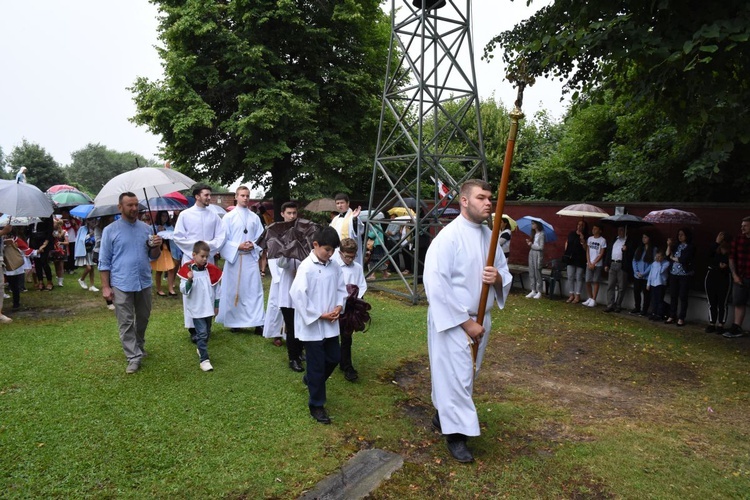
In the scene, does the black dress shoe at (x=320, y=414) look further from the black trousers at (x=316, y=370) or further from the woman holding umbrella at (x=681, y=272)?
the woman holding umbrella at (x=681, y=272)

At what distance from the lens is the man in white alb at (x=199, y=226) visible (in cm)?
721

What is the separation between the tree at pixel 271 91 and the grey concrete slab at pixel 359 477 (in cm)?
1412

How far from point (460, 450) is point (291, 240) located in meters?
3.32

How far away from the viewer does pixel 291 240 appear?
6.36 m

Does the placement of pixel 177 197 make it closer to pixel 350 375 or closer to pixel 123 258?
pixel 123 258

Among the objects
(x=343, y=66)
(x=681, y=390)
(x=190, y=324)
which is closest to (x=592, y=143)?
(x=343, y=66)

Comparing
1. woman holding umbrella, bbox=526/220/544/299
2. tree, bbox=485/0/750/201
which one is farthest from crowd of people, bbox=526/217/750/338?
tree, bbox=485/0/750/201

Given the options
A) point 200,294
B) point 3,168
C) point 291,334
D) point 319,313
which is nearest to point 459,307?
point 319,313

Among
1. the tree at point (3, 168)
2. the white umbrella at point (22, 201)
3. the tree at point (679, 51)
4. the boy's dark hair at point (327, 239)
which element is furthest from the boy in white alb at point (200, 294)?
the tree at point (3, 168)

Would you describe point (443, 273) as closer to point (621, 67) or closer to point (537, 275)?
point (621, 67)

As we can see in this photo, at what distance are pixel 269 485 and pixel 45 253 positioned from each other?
31.4 feet

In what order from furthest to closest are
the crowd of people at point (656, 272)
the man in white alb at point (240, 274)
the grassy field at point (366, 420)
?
1. the crowd of people at point (656, 272)
2. the man in white alb at point (240, 274)
3. the grassy field at point (366, 420)

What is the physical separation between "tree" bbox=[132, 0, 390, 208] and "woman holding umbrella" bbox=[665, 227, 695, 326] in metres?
11.3

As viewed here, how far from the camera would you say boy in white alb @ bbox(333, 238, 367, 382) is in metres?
5.79
